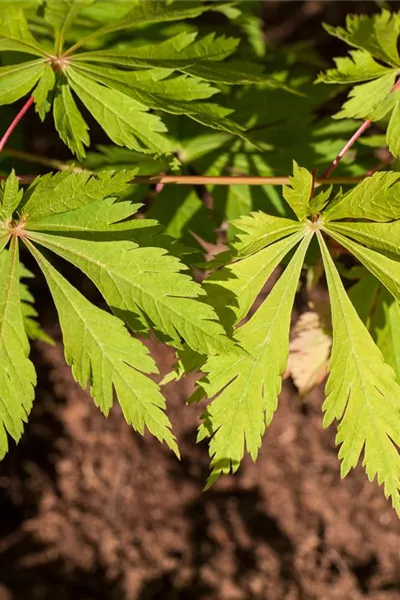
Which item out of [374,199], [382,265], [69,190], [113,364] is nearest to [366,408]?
[382,265]

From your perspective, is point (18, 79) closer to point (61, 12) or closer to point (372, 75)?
point (61, 12)

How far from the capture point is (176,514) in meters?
3.38

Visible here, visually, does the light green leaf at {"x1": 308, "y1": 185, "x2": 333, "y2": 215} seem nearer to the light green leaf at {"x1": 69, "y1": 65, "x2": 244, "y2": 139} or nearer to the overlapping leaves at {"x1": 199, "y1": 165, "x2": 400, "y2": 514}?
the overlapping leaves at {"x1": 199, "y1": 165, "x2": 400, "y2": 514}

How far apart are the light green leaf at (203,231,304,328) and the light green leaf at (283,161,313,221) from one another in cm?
8

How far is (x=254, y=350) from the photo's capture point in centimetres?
142

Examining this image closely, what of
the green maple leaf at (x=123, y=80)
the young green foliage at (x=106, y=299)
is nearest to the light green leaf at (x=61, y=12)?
the green maple leaf at (x=123, y=80)

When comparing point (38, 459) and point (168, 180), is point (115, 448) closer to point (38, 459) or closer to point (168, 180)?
point (38, 459)

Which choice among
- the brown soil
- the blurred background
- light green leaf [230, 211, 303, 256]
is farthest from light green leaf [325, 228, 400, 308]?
the brown soil

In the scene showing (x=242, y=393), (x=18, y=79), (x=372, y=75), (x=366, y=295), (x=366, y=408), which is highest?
(x=18, y=79)

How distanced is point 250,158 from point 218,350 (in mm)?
974

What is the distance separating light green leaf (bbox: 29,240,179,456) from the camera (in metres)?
1.31

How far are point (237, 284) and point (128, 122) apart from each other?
450 mm

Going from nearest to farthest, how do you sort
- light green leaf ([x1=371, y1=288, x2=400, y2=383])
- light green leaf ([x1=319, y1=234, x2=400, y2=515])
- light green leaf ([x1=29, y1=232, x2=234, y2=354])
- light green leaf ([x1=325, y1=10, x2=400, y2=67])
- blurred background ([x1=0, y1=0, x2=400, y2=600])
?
light green leaf ([x1=29, y1=232, x2=234, y2=354])
light green leaf ([x1=319, y1=234, x2=400, y2=515])
light green leaf ([x1=325, y1=10, x2=400, y2=67])
light green leaf ([x1=371, y1=288, x2=400, y2=383])
blurred background ([x1=0, y1=0, x2=400, y2=600])

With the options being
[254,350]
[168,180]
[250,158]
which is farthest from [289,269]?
[250,158]
